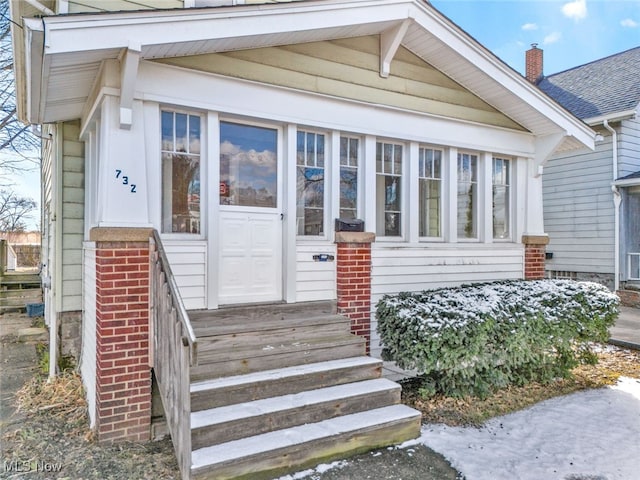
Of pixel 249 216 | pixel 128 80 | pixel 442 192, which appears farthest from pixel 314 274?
pixel 128 80

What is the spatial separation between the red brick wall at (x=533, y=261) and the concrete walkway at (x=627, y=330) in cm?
157

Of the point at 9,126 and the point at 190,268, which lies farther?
the point at 9,126

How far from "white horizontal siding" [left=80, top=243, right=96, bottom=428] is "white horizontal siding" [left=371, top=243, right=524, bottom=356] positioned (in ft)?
9.90

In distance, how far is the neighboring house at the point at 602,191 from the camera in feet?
34.6

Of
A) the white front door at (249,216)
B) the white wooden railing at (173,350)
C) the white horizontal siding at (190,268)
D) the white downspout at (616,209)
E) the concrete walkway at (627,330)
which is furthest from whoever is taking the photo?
the white downspout at (616,209)

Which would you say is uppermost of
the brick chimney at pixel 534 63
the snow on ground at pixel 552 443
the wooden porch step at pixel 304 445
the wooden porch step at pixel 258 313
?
the brick chimney at pixel 534 63

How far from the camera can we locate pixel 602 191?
35.8 ft

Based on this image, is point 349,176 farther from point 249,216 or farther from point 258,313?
point 258,313

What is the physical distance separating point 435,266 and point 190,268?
327 centimetres

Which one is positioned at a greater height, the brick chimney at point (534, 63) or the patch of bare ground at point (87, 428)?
the brick chimney at point (534, 63)

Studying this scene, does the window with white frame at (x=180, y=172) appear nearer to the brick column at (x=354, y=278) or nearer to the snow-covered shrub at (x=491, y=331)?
the brick column at (x=354, y=278)

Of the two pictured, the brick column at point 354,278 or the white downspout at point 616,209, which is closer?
the brick column at point 354,278

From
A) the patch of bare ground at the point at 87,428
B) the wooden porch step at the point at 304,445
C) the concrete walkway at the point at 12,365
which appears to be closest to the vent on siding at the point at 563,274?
the patch of bare ground at the point at 87,428

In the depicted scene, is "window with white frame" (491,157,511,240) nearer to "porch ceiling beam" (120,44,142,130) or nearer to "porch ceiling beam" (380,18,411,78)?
"porch ceiling beam" (380,18,411,78)
